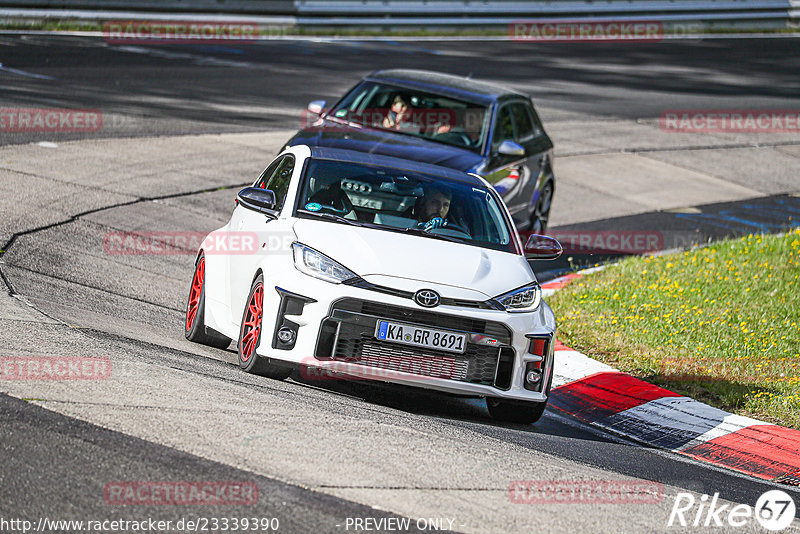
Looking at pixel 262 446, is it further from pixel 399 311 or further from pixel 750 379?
pixel 750 379

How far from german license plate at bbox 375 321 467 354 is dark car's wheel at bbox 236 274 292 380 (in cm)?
64

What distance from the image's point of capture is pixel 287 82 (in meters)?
22.1

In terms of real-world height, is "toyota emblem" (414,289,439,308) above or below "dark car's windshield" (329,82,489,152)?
below

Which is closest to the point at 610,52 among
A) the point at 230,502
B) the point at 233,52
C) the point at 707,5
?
the point at 707,5

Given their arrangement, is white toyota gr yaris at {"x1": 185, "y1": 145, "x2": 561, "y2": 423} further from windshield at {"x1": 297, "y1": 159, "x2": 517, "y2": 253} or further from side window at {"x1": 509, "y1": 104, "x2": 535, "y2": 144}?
side window at {"x1": 509, "y1": 104, "x2": 535, "y2": 144}

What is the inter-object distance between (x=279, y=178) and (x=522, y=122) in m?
5.82

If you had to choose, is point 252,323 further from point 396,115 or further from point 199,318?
point 396,115

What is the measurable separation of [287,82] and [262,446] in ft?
56.8

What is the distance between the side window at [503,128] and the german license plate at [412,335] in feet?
19.4

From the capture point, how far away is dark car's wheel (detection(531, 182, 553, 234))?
44.9 feet

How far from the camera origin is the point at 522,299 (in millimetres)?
7324

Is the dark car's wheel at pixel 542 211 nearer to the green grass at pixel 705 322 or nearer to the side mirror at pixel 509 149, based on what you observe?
the green grass at pixel 705 322

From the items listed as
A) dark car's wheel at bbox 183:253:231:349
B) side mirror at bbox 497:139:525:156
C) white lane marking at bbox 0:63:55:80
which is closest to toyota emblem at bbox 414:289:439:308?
dark car's wheel at bbox 183:253:231:349

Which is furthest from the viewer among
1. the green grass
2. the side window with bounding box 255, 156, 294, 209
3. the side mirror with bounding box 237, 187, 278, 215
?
the green grass
